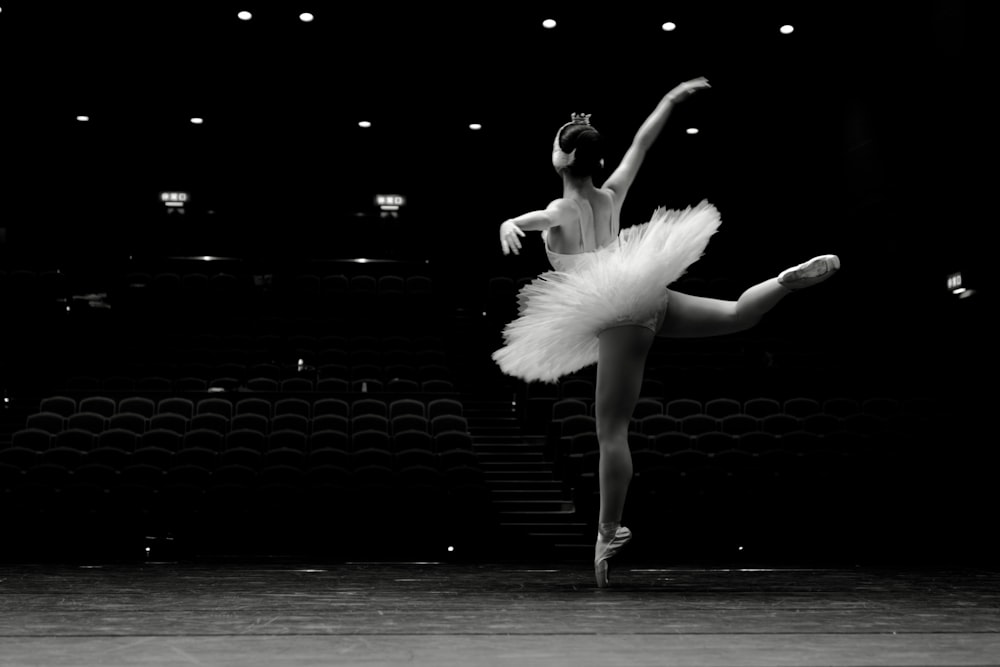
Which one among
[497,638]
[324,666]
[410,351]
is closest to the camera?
[324,666]

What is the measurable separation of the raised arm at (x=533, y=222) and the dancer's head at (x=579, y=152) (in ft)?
0.44

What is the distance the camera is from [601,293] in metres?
3.07

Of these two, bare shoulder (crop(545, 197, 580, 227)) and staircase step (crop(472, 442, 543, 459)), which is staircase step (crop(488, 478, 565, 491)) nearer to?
staircase step (crop(472, 442, 543, 459))

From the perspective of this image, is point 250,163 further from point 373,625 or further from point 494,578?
point 373,625

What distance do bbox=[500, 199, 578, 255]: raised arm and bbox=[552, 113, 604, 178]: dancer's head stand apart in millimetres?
133

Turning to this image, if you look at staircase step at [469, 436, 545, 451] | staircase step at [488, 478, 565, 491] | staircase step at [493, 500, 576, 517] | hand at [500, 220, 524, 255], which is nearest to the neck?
hand at [500, 220, 524, 255]

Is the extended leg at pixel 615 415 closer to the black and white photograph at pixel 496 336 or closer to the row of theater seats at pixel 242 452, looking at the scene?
the black and white photograph at pixel 496 336

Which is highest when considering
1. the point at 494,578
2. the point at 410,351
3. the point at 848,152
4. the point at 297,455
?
the point at 848,152

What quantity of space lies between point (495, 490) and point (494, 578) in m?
3.89

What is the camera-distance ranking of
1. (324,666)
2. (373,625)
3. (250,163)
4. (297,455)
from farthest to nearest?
(250,163) → (297,455) → (373,625) → (324,666)

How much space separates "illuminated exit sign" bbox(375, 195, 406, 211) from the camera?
50.2ft

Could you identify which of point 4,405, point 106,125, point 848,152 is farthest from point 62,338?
point 848,152

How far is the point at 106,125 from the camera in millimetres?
13672

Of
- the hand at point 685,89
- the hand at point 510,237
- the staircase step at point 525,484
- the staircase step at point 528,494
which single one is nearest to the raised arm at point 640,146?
the hand at point 685,89
